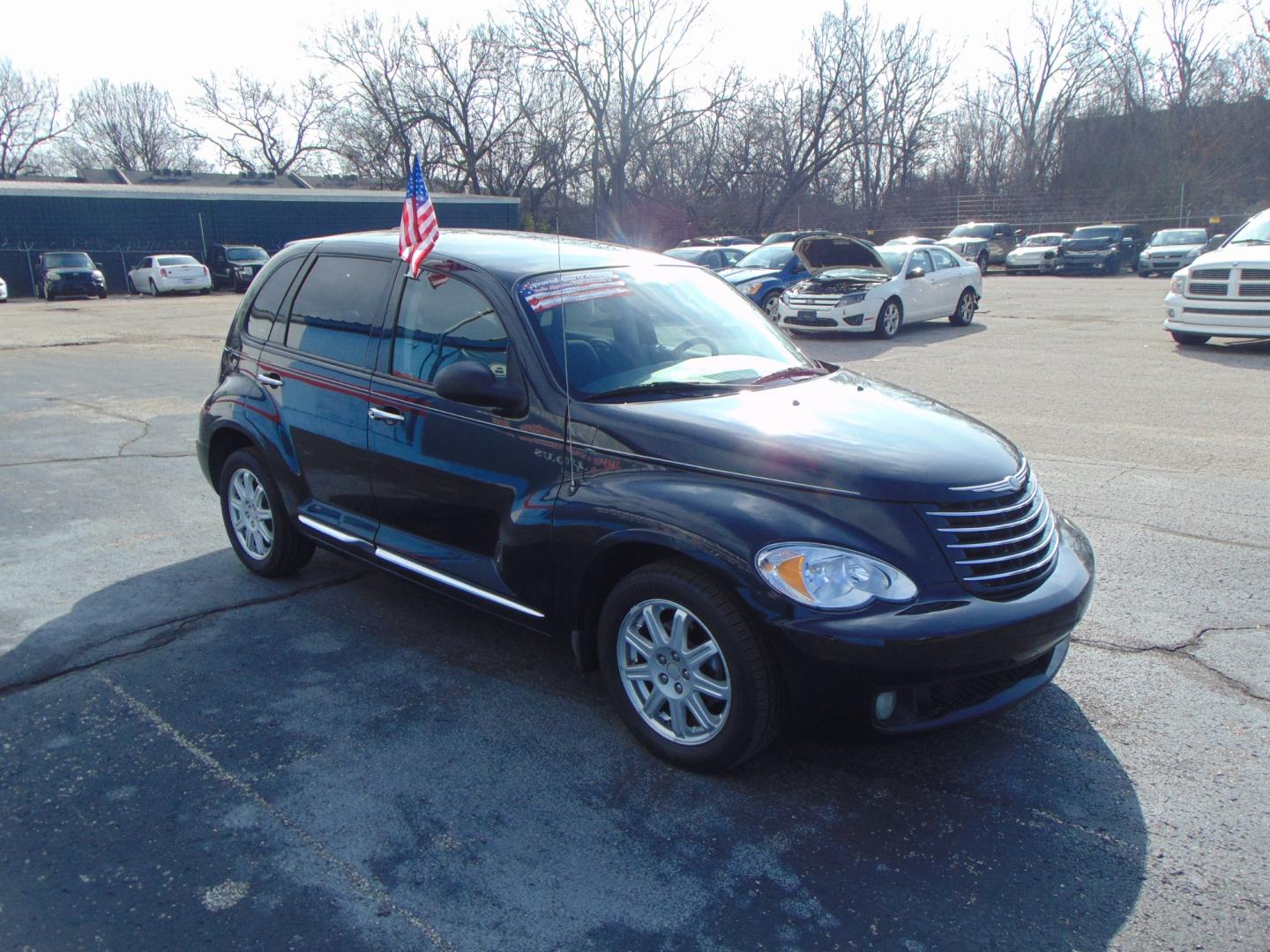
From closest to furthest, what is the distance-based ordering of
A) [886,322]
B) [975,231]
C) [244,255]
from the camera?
[886,322] → [244,255] → [975,231]

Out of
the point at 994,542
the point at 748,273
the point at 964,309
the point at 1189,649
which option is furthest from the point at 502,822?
the point at 964,309

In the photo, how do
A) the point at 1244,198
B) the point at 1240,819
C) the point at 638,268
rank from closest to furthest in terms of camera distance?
the point at 1240,819
the point at 638,268
the point at 1244,198

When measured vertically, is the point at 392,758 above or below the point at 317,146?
below

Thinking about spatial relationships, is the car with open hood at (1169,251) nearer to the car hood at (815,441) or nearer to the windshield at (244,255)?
the windshield at (244,255)

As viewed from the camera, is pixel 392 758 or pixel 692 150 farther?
pixel 692 150

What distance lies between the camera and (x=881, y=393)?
426 cm

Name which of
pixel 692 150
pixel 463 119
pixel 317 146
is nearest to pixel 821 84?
pixel 692 150

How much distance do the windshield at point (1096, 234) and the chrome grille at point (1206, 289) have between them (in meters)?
23.7

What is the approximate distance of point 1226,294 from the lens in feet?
43.9

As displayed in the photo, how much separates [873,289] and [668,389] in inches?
517

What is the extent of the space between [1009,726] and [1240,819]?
31.7 inches

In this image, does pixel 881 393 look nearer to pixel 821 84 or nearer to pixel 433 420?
pixel 433 420

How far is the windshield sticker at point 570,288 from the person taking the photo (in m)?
4.07

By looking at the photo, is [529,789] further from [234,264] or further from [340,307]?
[234,264]
